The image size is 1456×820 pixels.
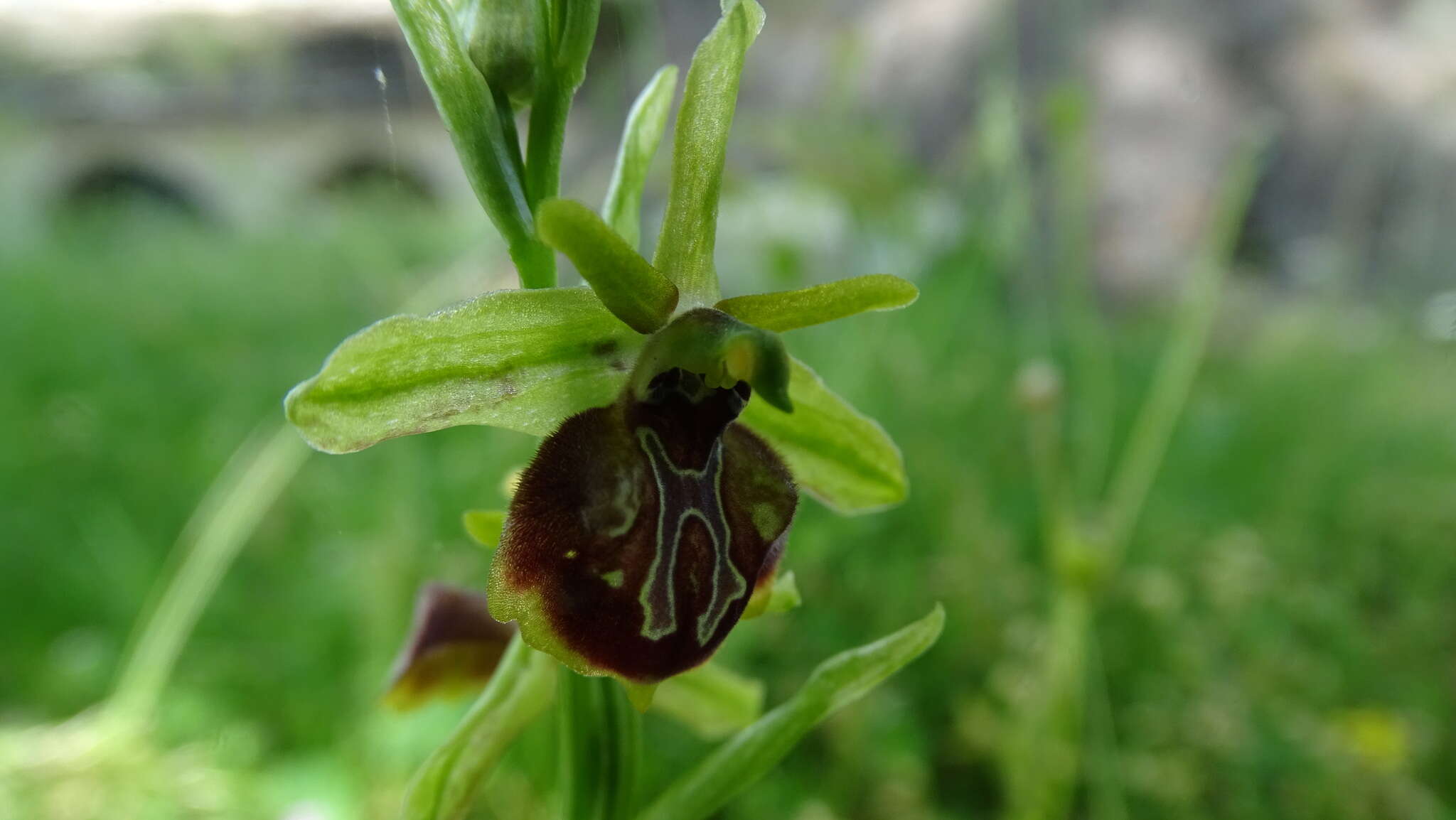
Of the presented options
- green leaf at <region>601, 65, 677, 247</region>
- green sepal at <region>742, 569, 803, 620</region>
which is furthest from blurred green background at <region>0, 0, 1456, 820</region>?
green sepal at <region>742, 569, 803, 620</region>

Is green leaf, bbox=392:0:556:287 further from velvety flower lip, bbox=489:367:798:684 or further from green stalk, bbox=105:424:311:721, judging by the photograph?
green stalk, bbox=105:424:311:721

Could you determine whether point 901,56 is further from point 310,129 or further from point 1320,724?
point 310,129

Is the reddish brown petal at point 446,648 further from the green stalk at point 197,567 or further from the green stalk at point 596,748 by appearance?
the green stalk at point 197,567

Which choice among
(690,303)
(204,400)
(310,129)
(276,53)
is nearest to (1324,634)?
(690,303)

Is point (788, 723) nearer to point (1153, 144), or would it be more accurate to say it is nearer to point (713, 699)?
point (713, 699)

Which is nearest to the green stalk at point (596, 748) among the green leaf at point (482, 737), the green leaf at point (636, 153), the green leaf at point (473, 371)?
the green leaf at point (482, 737)

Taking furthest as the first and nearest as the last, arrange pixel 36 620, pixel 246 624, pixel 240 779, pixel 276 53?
pixel 276 53 → pixel 36 620 → pixel 246 624 → pixel 240 779

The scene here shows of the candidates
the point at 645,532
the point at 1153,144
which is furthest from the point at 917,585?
the point at 1153,144
